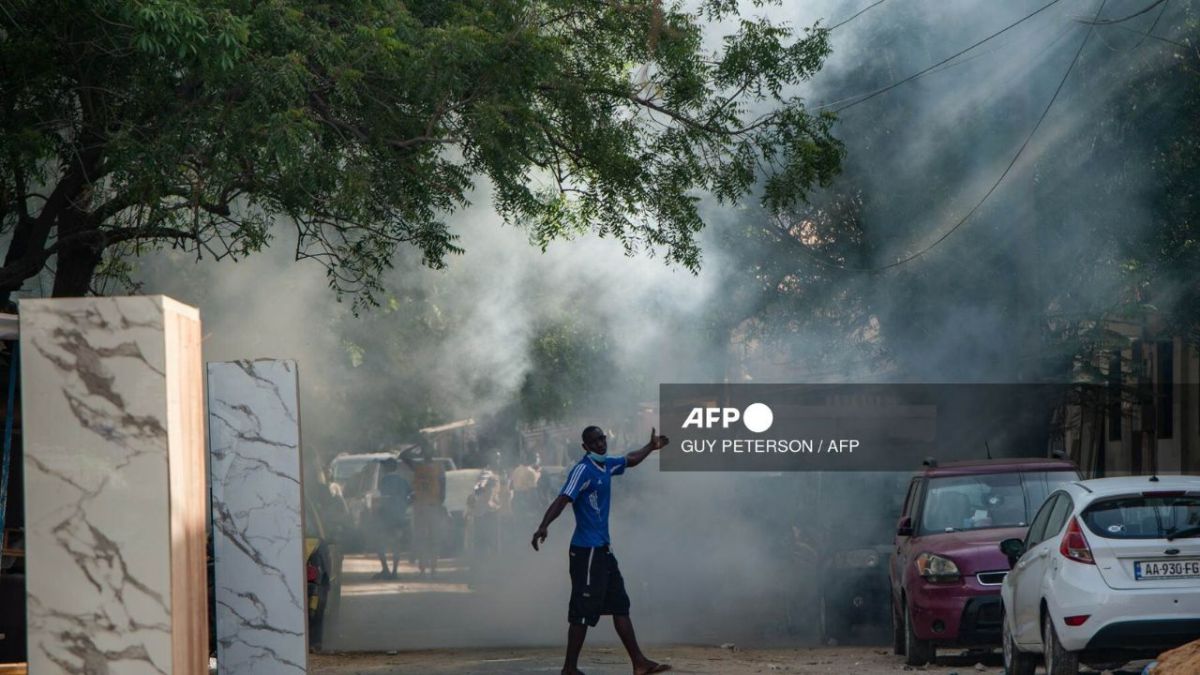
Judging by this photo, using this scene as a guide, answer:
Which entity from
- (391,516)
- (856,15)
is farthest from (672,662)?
(391,516)

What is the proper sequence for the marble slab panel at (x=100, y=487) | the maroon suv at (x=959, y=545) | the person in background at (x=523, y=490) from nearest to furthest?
1. the marble slab panel at (x=100, y=487)
2. the maroon suv at (x=959, y=545)
3. the person in background at (x=523, y=490)

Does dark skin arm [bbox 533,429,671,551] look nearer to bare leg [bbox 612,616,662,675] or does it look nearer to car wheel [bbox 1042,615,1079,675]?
bare leg [bbox 612,616,662,675]

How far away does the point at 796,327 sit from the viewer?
72.1 ft

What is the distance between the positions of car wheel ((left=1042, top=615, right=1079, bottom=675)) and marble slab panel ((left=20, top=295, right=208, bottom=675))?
5084 mm

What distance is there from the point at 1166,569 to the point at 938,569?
10.7 ft

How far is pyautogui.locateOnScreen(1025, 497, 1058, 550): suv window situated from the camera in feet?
34.0

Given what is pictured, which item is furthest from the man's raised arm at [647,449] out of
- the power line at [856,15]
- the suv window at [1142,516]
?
the power line at [856,15]

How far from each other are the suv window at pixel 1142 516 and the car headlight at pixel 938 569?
2.86 m

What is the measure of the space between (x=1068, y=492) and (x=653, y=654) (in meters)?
4.57

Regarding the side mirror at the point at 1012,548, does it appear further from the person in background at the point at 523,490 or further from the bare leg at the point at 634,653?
the person in background at the point at 523,490

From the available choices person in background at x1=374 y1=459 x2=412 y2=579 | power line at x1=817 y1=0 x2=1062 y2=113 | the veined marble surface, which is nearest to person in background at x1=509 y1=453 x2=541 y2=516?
person in background at x1=374 y1=459 x2=412 y2=579

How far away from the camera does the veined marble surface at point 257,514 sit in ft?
28.8

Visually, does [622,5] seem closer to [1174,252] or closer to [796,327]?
[1174,252]

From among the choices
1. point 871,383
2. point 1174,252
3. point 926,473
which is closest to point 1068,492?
point 926,473
